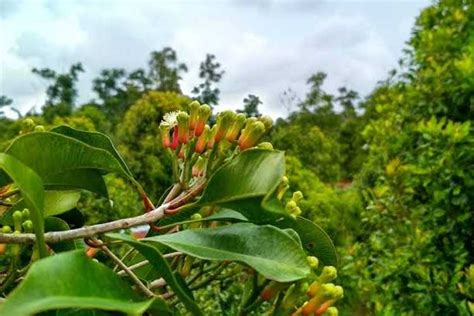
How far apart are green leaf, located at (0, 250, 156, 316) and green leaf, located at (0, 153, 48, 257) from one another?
7cm

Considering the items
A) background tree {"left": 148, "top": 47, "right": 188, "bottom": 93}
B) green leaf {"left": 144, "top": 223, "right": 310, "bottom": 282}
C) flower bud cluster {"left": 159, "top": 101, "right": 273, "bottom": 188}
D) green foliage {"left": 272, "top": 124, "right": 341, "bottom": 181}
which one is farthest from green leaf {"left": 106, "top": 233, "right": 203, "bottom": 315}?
background tree {"left": 148, "top": 47, "right": 188, "bottom": 93}

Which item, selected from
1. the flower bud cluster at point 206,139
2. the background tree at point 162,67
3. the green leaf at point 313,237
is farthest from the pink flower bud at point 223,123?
the background tree at point 162,67

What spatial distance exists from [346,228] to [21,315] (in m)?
7.54

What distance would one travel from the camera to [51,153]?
61 cm

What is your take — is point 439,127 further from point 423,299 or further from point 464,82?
point 423,299

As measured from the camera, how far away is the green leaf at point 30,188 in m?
0.51

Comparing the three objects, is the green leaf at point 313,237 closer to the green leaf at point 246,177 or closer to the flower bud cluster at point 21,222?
the green leaf at point 246,177

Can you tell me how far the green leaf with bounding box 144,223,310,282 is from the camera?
0.54m

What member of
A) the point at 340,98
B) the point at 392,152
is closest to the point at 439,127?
the point at 392,152

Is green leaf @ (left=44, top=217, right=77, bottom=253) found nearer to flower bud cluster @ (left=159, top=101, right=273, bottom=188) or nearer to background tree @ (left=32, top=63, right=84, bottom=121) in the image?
flower bud cluster @ (left=159, top=101, right=273, bottom=188)

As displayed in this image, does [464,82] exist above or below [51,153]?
above

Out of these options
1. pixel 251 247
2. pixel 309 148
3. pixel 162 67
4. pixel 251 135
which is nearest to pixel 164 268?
pixel 251 247

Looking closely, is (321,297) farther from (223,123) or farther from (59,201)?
(59,201)

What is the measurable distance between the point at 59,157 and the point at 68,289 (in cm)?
22
